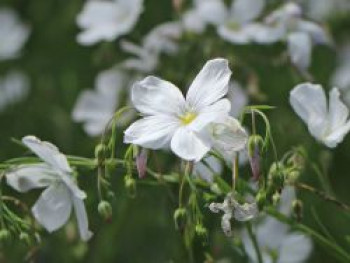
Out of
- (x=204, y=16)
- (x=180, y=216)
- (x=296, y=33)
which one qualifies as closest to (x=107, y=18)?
(x=204, y=16)

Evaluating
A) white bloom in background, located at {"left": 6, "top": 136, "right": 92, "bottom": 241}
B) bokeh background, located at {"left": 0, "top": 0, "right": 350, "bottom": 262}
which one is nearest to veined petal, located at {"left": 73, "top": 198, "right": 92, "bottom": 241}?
white bloom in background, located at {"left": 6, "top": 136, "right": 92, "bottom": 241}

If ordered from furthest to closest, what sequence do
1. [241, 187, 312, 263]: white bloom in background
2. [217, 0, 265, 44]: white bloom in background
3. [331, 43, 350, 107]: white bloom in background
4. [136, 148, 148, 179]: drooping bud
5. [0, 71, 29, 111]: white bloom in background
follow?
1. [0, 71, 29, 111]: white bloom in background
2. [331, 43, 350, 107]: white bloom in background
3. [217, 0, 265, 44]: white bloom in background
4. [241, 187, 312, 263]: white bloom in background
5. [136, 148, 148, 179]: drooping bud

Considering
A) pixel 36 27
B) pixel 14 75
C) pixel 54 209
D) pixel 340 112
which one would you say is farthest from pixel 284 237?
pixel 36 27

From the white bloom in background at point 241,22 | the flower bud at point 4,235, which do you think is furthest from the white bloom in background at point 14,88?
the flower bud at point 4,235

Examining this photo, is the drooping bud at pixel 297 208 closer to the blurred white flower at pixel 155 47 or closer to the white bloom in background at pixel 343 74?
the blurred white flower at pixel 155 47

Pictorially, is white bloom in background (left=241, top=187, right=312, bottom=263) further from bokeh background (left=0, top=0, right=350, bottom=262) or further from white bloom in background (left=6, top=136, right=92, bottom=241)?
white bloom in background (left=6, top=136, right=92, bottom=241)

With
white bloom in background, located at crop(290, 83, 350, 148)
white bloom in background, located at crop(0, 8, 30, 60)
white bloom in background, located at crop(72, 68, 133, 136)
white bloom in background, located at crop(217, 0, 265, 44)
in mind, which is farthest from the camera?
white bloom in background, located at crop(0, 8, 30, 60)

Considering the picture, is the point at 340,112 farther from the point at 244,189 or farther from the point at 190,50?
the point at 190,50
